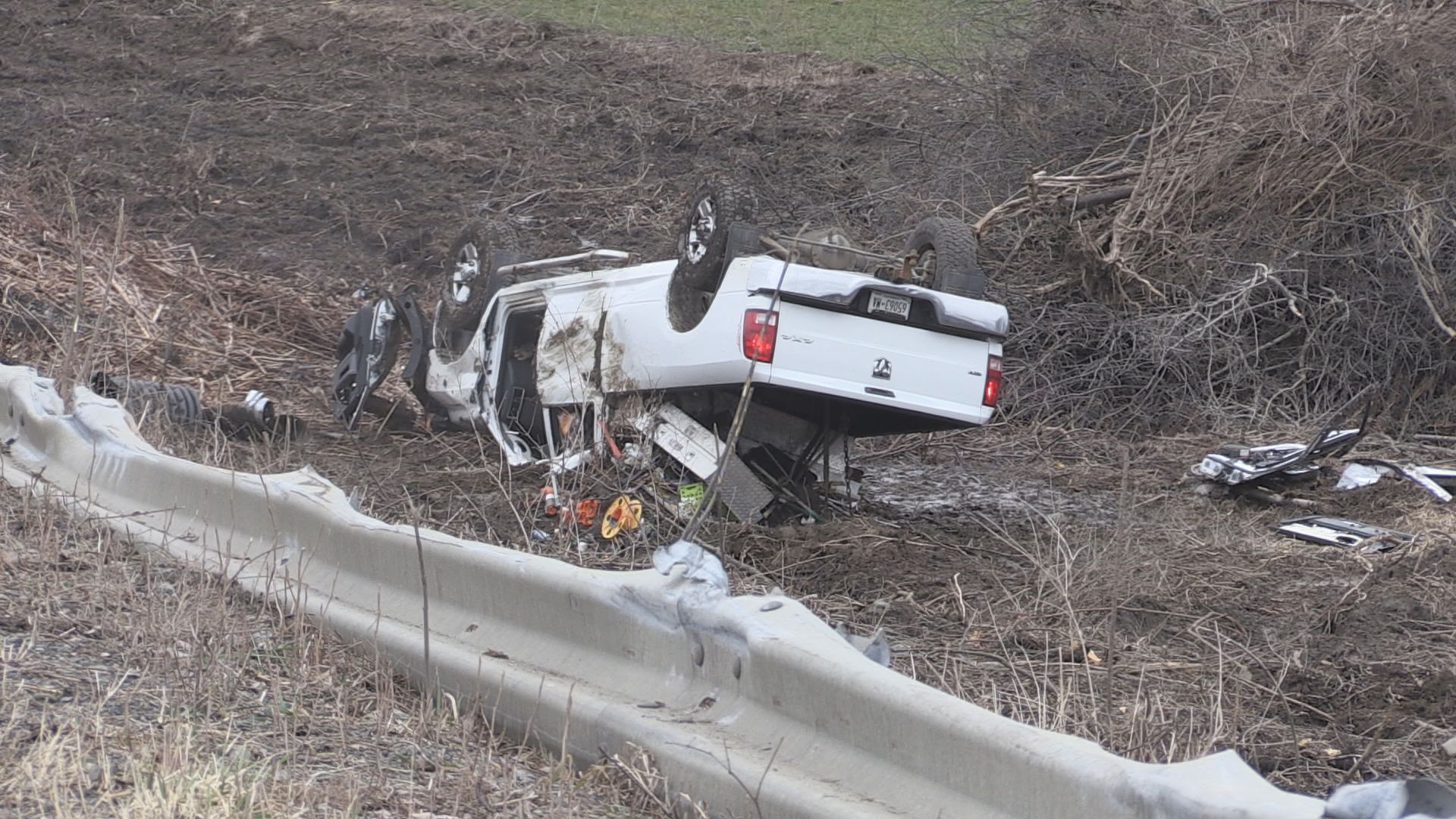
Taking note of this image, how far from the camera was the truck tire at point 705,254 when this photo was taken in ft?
25.7

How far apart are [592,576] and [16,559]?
218cm

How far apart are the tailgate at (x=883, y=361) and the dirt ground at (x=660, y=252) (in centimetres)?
68

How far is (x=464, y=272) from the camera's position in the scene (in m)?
10.3

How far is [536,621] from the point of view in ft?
14.2

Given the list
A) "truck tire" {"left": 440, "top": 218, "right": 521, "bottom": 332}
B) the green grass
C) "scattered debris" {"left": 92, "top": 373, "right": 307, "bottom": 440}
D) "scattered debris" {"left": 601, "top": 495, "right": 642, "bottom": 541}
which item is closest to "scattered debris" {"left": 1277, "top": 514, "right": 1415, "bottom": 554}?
"scattered debris" {"left": 601, "top": 495, "right": 642, "bottom": 541}

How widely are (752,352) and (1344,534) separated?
3.26m

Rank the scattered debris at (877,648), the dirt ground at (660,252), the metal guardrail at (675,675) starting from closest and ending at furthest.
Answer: the metal guardrail at (675,675) → the scattered debris at (877,648) → the dirt ground at (660,252)

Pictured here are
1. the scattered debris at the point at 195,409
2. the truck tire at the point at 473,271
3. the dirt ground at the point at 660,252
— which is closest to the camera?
the dirt ground at the point at 660,252

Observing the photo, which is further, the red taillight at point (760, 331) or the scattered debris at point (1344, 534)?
the scattered debris at point (1344, 534)

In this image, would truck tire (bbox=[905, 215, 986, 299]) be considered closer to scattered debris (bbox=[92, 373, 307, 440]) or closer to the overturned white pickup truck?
the overturned white pickup truck

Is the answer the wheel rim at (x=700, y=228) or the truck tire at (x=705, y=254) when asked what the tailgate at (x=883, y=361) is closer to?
the truck tire at (x=705, y=254)

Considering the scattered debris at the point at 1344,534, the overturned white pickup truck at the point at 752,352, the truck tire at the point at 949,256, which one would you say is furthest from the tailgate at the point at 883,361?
the scattered debris at the point at 1344,534

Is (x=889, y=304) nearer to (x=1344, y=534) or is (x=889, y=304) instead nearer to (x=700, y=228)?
(x=700, y=228)

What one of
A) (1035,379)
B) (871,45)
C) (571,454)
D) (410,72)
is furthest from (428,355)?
(871,45)
